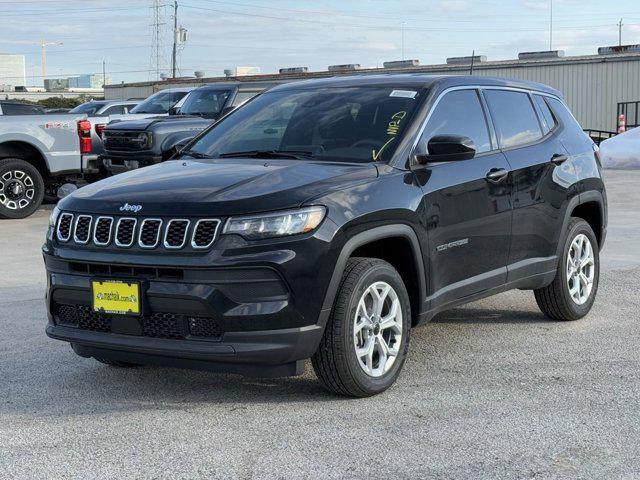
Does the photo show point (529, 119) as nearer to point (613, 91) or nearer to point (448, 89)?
point (448, 89)

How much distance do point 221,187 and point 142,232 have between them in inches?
18.0

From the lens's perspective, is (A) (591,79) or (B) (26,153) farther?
(A) (591,79)

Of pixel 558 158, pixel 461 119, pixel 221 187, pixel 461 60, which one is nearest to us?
pixel 221 187

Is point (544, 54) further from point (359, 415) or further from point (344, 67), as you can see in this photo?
point (359, 415)

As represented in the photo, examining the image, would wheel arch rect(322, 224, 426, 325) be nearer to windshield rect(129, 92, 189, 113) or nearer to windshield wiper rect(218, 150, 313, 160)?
windshield wiper rect(218, 150, 313, 160)

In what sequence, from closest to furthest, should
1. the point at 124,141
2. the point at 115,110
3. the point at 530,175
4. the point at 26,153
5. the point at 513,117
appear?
1. the point at 530,175
2. the point at 513,117
3. the point at 26,153
4. the point at 124,141
5. the point at 115,110

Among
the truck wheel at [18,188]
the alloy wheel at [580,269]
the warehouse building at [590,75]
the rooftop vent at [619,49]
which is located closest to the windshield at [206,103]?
the truck wheel at [18,188]

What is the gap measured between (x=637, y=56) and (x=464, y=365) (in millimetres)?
37415

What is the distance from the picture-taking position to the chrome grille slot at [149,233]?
494 cm

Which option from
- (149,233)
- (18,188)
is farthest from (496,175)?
(18,188)

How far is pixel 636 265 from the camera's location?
32.8 feet

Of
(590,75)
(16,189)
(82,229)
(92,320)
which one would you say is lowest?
(92,320)

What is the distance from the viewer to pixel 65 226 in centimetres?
534

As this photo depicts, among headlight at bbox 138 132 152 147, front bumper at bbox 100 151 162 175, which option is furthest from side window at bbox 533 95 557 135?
headlight at bbox 138 132 152 147
